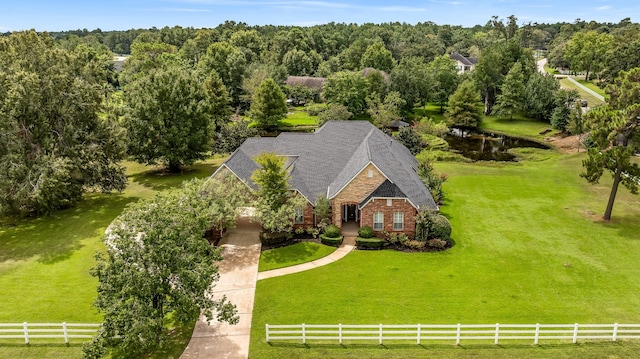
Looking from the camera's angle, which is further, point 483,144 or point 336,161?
point 483,144

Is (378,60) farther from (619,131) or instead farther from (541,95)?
(619,131)

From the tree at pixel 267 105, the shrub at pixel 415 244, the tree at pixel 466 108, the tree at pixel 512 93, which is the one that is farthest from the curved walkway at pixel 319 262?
the tree at pixel 512 93

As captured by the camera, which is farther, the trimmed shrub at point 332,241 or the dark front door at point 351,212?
the dark front door at point 351,212

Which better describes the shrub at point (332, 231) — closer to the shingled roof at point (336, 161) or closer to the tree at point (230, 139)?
the shingled roof at point (336, 161)

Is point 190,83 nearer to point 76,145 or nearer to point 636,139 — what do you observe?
point 76,145

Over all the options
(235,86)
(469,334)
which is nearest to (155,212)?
(469,334)

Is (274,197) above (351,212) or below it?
above

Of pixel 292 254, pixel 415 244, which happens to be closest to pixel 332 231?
pixel 292 254
